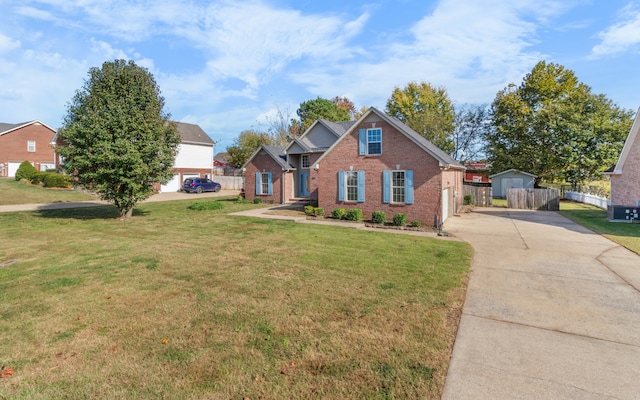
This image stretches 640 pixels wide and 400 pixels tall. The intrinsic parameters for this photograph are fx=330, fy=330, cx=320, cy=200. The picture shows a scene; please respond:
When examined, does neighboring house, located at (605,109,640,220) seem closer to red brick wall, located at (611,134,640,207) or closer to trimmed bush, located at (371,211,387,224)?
red brick wall, located at (611,134,640,207)

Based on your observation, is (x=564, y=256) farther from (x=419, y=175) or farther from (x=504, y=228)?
(x=419, y=175)

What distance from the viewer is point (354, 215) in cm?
1708

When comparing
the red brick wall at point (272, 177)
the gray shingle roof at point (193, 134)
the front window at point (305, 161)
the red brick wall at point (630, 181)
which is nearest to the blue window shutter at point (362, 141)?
the front window at point (305, 161)

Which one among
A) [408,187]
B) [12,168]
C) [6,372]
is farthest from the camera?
[12,168]

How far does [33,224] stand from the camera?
14758 millimetres

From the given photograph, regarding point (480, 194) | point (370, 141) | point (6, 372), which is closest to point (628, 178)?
point (480, 194)

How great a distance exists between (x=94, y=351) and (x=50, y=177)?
118ft

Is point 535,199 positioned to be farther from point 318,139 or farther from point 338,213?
point 318,139

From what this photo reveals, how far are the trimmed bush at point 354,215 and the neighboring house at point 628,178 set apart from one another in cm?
1348

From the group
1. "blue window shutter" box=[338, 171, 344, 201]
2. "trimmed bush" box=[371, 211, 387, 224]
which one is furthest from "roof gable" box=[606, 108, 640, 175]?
"blue window shutter" box=[338, 171, 344, 201]

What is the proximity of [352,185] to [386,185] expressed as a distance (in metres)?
1.98

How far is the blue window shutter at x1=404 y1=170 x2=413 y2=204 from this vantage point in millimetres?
16078

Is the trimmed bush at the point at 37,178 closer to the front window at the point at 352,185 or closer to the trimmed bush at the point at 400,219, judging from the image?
the front window at the point at 352,185

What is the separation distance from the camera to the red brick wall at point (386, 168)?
1566 centimetres
